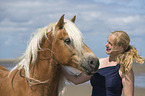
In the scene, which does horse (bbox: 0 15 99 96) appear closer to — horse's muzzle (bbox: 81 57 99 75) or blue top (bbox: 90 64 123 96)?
horse's muzzle (bbox: 81 57 99 75)

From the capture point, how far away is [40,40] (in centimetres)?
305

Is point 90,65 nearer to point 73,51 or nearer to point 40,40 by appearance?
point 73,51

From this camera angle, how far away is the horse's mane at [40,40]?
2.92m

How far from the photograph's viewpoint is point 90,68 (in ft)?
9.58

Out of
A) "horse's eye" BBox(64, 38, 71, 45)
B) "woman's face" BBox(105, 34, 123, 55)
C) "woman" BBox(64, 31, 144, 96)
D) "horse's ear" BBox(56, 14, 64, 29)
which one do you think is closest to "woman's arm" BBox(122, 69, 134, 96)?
"woman" BBox(64, 31, 144, 96)

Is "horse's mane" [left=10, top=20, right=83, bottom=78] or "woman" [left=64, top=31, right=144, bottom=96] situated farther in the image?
"woman" [left=64, top=31, right=144, bottom=96]

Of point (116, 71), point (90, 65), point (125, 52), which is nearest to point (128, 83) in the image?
point (116, 71)

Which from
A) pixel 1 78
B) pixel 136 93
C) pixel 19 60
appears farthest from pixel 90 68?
pixel 136 93

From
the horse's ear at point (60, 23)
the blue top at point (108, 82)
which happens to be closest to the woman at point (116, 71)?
the blue top at point (108, 82)

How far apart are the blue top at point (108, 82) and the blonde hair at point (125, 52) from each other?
6.2 inches

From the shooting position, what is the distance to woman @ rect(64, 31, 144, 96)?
335 centimetres

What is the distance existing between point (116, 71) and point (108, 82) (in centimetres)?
23

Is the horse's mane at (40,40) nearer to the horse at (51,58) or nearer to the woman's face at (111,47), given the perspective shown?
the horse at (51,58)

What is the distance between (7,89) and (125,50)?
2.03m
